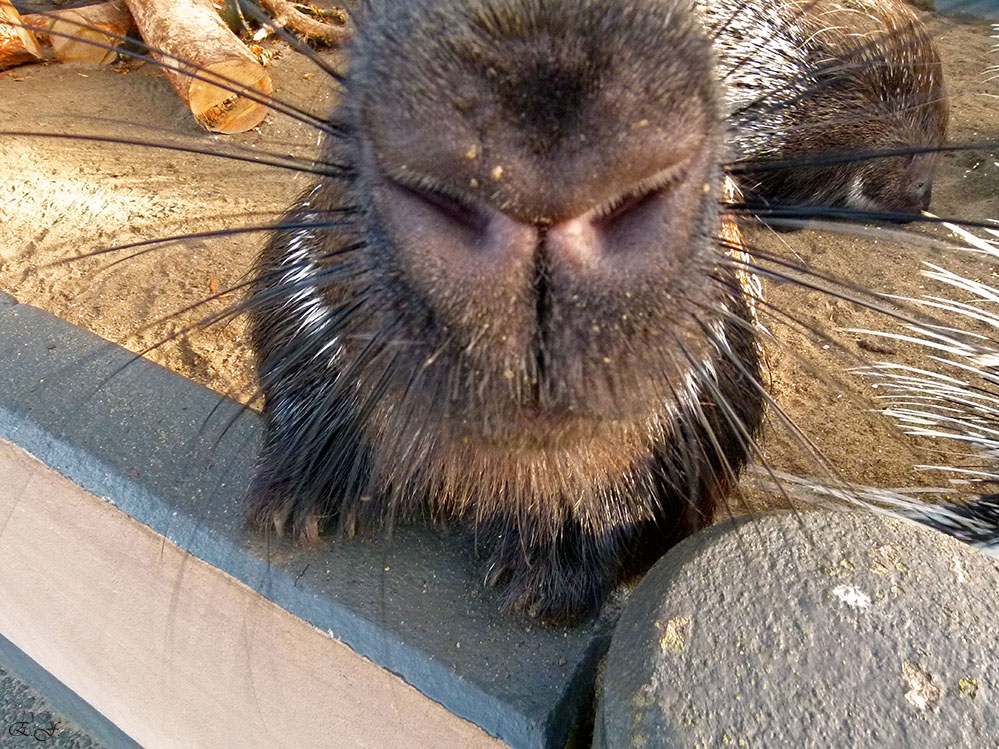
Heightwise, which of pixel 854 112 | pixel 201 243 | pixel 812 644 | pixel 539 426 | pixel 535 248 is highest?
pixel 535 248

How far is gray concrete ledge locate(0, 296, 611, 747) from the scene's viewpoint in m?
1.03

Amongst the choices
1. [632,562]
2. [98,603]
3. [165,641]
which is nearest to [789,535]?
[632,562]

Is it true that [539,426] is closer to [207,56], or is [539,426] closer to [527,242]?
[527,242]

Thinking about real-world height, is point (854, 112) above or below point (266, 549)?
below

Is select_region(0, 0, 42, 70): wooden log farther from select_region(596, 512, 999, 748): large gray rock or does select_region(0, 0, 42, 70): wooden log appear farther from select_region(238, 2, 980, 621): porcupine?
select_region(596, 512, 999, 748): large gray rock

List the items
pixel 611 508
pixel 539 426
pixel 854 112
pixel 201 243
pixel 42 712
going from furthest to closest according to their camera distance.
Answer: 1. pixel 854 112
2. pixel 201 243
3. pixel 42 712
4. pixel 611 508
5. pixel 539 426

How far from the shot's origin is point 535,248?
0.57 m

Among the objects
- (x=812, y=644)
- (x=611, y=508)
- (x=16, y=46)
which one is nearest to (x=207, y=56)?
(x=16, y=46)

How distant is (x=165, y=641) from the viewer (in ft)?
4.79

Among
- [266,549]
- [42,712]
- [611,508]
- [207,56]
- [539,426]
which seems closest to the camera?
[539,426]

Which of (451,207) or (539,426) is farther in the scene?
(539,426)

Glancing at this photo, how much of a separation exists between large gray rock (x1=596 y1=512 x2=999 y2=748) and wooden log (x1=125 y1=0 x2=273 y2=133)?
2704mm

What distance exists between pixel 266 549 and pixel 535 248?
82 cm

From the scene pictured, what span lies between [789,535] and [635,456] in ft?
0.64
